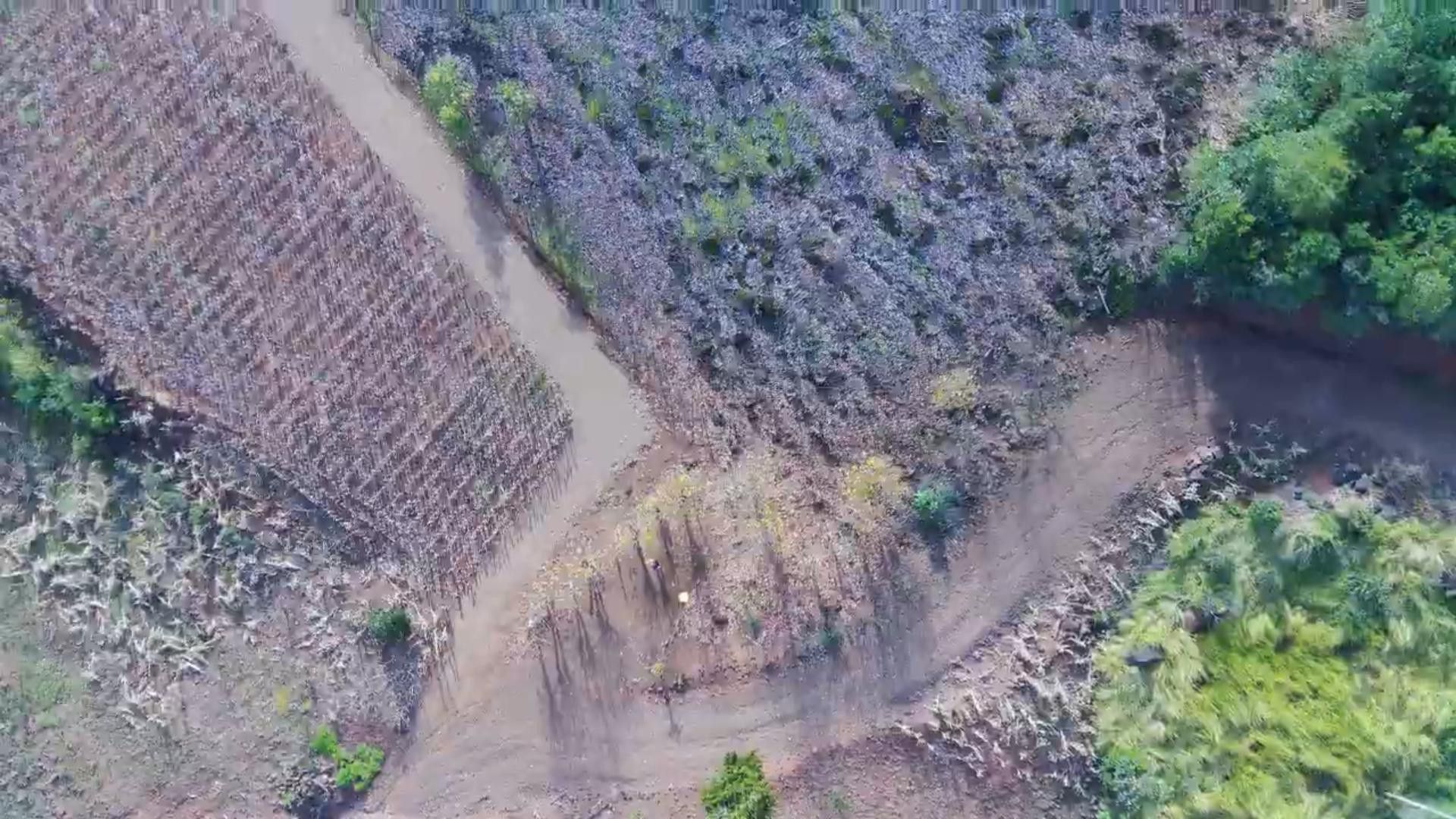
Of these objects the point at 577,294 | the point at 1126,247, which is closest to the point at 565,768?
the point at 577,294

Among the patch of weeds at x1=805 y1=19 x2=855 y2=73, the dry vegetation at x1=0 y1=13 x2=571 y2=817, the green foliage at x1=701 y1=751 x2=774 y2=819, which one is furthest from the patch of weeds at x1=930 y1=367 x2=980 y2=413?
the green foliage at x1=701 y1=751 x2=774 y2=819

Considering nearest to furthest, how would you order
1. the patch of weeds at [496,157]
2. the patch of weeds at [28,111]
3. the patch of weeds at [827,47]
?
the patch of weeds at [827,47]
the patch of weeds at [496,157]
the patch of weeds at [28,111]

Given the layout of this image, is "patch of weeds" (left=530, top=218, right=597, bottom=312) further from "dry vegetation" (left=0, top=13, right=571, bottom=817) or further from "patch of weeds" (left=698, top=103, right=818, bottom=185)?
"patch of weeds" (left=698, top=103, right=818, bottom=185)

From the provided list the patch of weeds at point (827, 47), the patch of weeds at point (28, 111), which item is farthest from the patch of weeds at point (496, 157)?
the patch of weeds at point (28, 111)

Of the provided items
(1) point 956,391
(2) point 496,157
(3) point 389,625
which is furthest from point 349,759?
(1) point 956,391

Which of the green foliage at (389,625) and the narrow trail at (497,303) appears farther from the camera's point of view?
the narrow trail at (497,303)

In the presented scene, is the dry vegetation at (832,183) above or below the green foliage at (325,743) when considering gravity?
above

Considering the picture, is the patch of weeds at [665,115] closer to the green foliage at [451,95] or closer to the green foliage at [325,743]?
the green foliage at [451,95]
